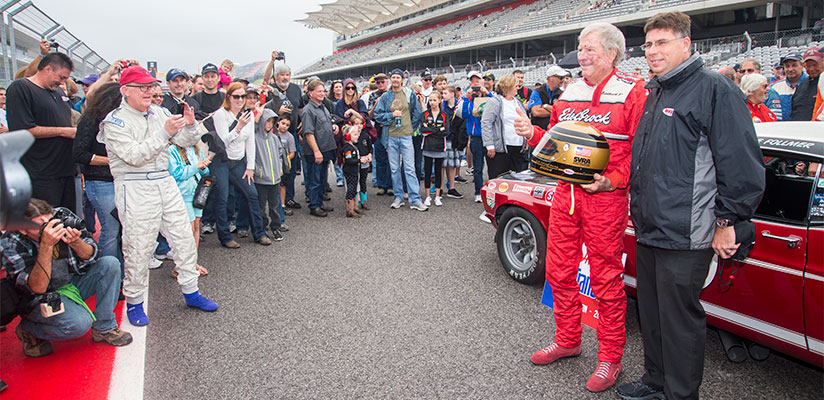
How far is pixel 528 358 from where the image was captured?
9.67 feet

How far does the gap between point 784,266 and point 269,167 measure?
491 centimetres

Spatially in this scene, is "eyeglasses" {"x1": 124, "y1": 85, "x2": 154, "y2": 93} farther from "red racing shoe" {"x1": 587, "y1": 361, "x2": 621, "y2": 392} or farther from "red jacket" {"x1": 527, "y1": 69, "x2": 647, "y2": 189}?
"red racing shoe" {"x1": 587, "y1": 361, "x2": 621, "y2": 392}

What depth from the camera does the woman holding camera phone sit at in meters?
5.09

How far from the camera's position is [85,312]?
3141 millimetres

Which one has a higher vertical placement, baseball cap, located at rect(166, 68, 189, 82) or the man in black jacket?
baseball cap, located at rect(166, 68, 189, 82)

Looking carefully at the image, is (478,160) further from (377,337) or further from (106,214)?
(106,214)

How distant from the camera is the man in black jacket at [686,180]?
2000 millimetres

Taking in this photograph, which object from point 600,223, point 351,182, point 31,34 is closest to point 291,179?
point 351,182

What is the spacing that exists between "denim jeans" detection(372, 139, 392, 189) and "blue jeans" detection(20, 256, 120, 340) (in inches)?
203

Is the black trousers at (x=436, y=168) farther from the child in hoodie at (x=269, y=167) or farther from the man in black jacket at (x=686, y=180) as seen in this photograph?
the man in black jacket at (x=686, y=180)

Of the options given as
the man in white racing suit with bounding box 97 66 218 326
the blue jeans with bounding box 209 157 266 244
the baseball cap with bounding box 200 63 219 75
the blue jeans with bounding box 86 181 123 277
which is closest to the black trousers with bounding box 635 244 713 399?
the man in white racing suit with bounding box 97 66 218 326

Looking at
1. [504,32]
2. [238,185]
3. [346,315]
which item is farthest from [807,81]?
[504,32]

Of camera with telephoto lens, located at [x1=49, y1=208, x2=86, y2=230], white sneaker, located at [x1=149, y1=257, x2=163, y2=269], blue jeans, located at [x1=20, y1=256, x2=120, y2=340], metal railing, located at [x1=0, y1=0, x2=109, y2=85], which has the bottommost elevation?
white sneaker, located at [x1=149, y1=257, x2=163, y2=269]

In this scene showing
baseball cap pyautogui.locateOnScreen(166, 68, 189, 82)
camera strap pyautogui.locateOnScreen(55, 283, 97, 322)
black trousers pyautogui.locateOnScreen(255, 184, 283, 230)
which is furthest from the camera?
baseball cap pyautogui.locateOnScreen(166, 68, 189, 82)
